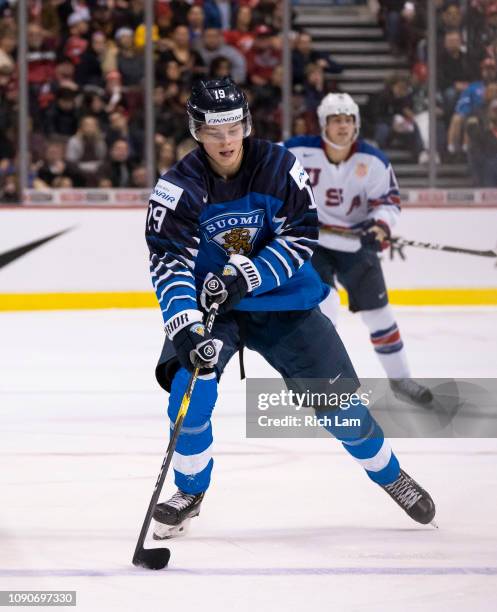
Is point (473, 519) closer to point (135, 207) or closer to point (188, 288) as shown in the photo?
point (188, 288)

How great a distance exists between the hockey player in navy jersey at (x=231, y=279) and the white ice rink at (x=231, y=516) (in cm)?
16

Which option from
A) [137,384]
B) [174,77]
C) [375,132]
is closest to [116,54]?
[174,77]

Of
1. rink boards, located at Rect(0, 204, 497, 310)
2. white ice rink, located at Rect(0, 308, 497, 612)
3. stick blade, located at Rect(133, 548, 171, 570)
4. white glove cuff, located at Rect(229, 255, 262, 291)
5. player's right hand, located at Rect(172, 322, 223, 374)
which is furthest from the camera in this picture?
rink boards, located at Rect(0, 204, 497, 310)

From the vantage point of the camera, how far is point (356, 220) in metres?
5.63

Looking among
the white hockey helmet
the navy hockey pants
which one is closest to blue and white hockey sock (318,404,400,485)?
the navy hockey pants

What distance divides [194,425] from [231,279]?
343 millimetres

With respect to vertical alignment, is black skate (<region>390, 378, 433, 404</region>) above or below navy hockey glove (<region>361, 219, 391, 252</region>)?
below

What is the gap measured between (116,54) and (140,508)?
18.9 feet

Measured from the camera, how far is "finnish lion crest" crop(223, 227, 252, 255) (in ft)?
A: 11.3

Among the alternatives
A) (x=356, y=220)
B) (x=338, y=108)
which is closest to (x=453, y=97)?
(x=356, y=220)

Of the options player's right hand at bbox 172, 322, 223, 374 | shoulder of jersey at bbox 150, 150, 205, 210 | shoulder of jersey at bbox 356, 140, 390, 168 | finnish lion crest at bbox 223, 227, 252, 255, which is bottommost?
shoulder of jersey at bbox 356, 140, 390, 168

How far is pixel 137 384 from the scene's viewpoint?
19.3 feet

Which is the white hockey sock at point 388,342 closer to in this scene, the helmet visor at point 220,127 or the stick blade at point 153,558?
the helmet visor at point 220,127

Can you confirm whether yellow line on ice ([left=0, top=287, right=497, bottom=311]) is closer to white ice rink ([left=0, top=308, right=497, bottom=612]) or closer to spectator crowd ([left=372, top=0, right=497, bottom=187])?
spectator crowd ([left=372, top=0, right=497, bottom=187])
